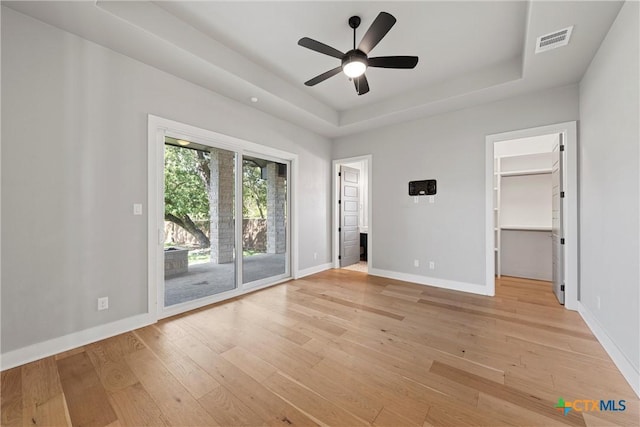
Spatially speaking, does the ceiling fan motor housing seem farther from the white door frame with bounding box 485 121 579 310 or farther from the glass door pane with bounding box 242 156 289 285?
the white door frame with bounding box 485 121 579 310

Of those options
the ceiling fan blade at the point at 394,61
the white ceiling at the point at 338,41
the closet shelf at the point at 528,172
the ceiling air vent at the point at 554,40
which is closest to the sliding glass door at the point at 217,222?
the white ceiling at the point at 338,41

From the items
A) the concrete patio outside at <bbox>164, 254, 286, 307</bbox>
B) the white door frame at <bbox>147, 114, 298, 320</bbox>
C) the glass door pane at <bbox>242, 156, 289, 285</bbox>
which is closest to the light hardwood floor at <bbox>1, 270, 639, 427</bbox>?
the white door frame at <bbox>147, 114, 298, 320</bbox>

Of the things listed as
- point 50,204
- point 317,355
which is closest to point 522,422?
point 317,355

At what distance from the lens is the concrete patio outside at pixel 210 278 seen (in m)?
3.24

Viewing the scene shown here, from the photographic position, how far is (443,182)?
420cm

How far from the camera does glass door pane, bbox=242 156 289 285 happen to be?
402cm

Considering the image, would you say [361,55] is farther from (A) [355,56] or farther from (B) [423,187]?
(B) [423,187]

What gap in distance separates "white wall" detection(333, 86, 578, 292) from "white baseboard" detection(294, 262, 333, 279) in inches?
41.6

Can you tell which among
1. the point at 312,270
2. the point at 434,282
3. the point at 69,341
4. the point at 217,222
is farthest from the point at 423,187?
the point at 69,341

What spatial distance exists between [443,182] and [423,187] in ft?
1.05

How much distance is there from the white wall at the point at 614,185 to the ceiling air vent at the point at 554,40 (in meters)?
0.29

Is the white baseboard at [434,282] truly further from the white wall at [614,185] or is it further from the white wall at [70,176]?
the white wall at [70,176]

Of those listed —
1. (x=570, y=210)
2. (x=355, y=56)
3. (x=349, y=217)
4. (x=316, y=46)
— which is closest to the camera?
(x=316, y=46)

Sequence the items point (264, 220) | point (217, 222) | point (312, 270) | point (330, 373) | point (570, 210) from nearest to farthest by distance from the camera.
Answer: point (330, 373)
point (570, 210)
point (217, 222)
point (264, 220)
point (312, 270)
